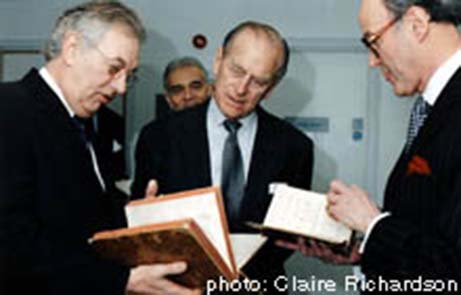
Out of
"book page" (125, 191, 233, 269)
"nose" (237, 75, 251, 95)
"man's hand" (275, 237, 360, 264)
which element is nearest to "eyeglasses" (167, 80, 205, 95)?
"nose" (237, 75, 251, 95)

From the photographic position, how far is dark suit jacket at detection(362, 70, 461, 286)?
1.12 m

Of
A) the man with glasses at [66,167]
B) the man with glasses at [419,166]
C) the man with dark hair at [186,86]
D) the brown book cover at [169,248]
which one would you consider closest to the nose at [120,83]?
the man with glasses at [66,167]

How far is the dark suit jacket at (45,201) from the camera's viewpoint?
1.24 meters

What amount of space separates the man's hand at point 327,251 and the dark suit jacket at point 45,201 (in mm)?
507

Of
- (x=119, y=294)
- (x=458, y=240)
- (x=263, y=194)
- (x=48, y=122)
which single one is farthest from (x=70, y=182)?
(x=458, y=240)

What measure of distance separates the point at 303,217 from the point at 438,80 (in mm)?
477

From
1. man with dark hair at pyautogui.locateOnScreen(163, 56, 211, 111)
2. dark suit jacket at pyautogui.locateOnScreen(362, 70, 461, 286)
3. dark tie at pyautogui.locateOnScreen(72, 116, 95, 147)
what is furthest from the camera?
man with dark hair at pyautogui.locateOnScreen(163, 56, 211, 111)

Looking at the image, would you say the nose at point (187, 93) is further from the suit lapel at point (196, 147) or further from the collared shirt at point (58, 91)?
the collared shirt at point (58, 91)

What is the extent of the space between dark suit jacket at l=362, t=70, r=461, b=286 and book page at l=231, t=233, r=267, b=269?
1.00ft

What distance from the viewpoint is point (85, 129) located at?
1535 mm

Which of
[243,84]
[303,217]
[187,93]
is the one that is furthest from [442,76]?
[187,93]

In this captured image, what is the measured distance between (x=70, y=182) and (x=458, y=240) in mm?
821

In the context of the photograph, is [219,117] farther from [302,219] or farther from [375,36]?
[375,36]

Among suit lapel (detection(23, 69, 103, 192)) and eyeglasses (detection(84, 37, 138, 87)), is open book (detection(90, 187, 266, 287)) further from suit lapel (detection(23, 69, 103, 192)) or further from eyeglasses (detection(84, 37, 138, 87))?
eyeglasses (detection(84, 37, 138, 87))
